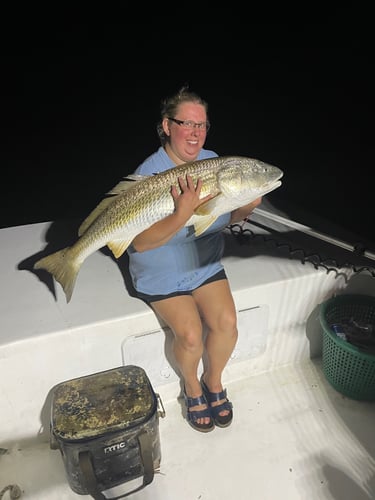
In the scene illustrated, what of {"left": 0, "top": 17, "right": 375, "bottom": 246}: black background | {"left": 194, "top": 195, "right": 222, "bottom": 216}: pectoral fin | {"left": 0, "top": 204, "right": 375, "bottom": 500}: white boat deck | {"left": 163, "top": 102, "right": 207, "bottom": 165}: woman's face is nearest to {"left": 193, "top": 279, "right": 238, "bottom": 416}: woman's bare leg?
{"left": 0, "top": 204, "right": 375, "bottom": 500}: white boat deck

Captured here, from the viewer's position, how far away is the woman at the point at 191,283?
5.39 feet

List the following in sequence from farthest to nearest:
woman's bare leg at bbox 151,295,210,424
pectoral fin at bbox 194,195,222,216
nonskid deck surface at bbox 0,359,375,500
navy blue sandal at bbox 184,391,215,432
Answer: navy blue sandal at bbox 184,391,215,432
woman's bare leg at bbox 151,295,210,424
nonskid deck surface at bbox 0,359,375,500
pectoral fin at bbox 194,195,222,216

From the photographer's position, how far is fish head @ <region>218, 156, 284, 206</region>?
1.50 metres

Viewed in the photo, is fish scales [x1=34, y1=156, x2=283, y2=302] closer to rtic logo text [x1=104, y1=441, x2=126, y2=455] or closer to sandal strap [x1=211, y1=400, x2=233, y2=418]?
rtic logo text [x1=104, y1=441, x2=126, y2=455]

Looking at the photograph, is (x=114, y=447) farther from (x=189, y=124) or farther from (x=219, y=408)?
(x=189, y=124)

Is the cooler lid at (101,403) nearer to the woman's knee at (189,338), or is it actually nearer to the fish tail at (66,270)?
the woman's knee at (189,338)

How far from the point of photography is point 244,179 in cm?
149

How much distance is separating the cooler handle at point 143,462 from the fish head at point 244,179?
3.52 feet

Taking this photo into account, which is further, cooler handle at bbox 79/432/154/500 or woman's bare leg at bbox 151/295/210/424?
woman's bare leg at bbox 151/295/210/424

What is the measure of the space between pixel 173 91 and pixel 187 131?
15.6 feet

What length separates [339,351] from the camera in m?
2.08

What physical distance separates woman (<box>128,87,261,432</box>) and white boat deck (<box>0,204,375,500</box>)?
121 millimetres

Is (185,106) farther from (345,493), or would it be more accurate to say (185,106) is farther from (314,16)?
(314,16)

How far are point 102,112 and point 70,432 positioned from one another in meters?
17.9
